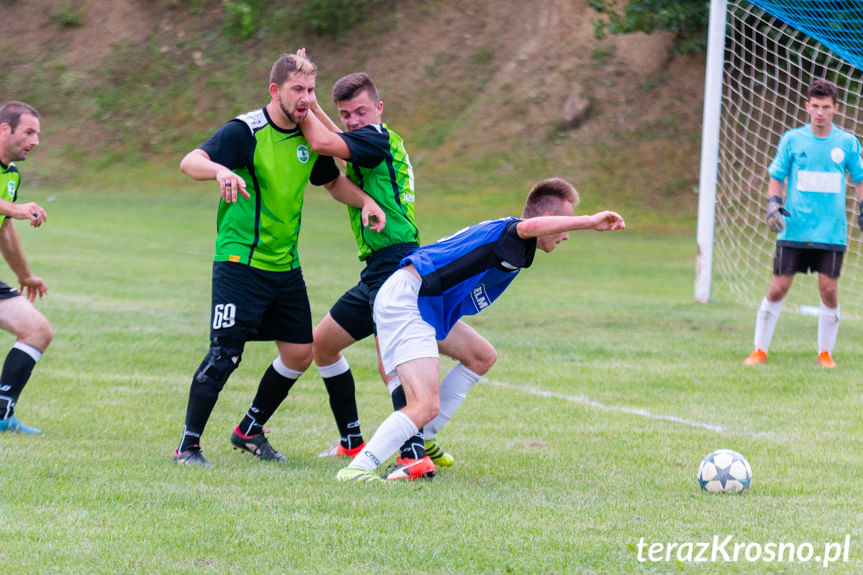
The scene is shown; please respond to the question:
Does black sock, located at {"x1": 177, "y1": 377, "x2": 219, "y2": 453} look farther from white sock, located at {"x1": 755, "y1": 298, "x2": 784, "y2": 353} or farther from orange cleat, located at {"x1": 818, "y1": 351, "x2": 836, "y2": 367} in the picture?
orange cleat, located at {"x1": 818, "y1": 351, "x2": 836, "y2": 367}

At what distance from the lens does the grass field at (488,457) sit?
400 cm

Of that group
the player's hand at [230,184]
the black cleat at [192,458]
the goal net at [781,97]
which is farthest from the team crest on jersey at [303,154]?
the goal net at [781,97]

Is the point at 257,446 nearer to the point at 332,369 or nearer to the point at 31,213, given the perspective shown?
the point at 332,369

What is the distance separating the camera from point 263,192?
18.1ft

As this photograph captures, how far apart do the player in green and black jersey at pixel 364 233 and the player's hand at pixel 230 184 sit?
645mm

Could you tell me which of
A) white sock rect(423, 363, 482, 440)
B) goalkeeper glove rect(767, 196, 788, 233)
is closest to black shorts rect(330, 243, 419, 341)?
white sock rect(423, 363, 482, 440)

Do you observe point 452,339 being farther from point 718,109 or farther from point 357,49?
point 357,49

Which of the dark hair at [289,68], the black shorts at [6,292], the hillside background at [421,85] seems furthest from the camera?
the hillside background at [421,85]

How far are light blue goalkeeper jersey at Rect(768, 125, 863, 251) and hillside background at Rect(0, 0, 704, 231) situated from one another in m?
18.0

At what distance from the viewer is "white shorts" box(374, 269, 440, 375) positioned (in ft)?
17.2

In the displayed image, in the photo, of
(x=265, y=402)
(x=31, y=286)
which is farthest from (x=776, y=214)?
(x=31, y=286)

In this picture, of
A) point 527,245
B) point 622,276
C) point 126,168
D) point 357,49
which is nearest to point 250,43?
point 357,49

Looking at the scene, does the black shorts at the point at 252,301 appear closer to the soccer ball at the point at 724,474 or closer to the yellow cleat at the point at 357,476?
the yellow cleat at the point at 357,476

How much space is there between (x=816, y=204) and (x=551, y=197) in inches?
186
